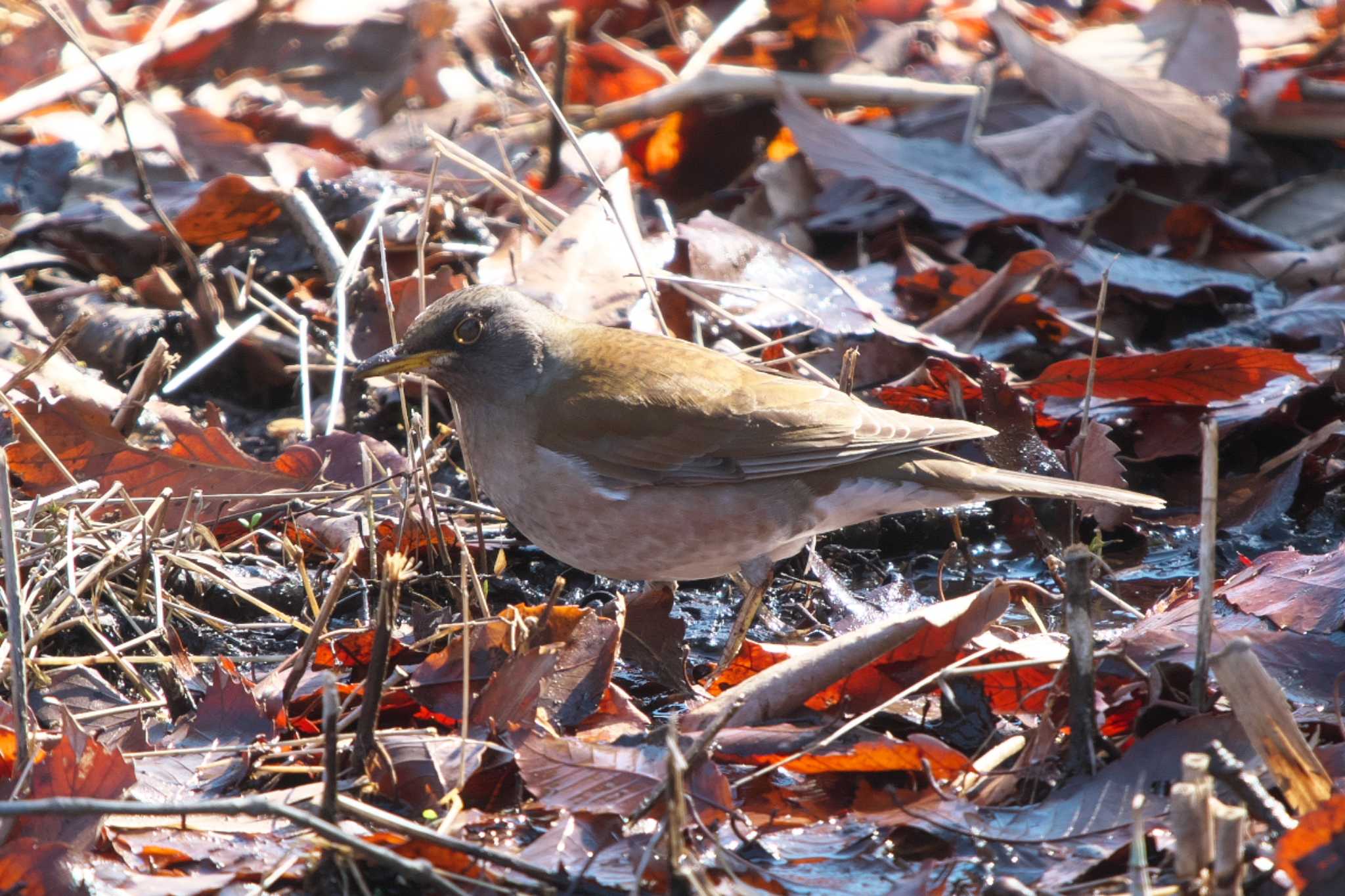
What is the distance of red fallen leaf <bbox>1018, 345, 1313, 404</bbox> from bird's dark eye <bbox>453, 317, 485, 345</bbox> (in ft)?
7.17

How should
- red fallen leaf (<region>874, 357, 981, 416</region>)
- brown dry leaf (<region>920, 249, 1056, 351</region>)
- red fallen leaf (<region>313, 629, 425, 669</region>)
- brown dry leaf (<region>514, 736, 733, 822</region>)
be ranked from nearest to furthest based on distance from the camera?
brown dry leaf (<region>514, 736, 733, 822</region>)
red fallen leaf (<region>313, 629, 425, 669</region>)
red fallen leaf (<region>874, 357, 981, 416</region>)
brown dry leaf (<region>920, 249, 1056, 351</region>)

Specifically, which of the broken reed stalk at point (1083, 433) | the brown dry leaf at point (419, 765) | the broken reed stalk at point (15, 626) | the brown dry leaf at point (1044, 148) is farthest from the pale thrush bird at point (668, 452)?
the brown dry leaf at point (1044, 148)

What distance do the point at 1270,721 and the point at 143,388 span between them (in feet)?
13.0

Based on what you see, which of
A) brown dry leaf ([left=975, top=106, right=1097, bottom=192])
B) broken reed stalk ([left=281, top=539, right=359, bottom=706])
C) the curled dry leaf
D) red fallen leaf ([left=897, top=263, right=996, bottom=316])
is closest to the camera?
broken reed stalk ([left=281, top=539, right=359, bottom=706])

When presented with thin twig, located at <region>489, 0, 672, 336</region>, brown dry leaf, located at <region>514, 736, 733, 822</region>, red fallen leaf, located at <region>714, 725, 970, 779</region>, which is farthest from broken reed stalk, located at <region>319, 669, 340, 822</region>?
thin twig, located at <region>489, 0, 672, 336</region>

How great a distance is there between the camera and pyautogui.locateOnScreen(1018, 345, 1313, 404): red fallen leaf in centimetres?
509

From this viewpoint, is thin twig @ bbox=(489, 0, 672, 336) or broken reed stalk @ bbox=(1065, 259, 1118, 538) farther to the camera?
thin twig @ bbox=(489, 0, 672, 336)

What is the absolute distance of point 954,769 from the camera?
137 inches

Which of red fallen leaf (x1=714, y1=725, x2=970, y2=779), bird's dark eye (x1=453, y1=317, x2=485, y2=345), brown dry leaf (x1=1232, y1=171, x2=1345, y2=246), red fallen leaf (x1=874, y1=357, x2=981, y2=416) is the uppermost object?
bird's dark eye (x1=453, y1=317, x2=485, y2=345)

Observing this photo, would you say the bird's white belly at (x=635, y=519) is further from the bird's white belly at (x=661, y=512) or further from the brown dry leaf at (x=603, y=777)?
the brown dry leaf at (x=603, y=777)

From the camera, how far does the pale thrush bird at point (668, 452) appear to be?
15.4ft

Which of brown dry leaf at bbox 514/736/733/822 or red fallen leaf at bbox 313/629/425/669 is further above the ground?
brown dry leaf at bbox 514/736/733/822

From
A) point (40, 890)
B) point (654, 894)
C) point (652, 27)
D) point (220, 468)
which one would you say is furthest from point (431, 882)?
point (652, 27)

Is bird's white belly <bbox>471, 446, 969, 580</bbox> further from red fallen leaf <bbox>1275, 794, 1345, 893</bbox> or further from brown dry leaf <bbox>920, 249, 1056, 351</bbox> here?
red fallen leaf <bbox>1275, 794, 1345, 893</bbox>
